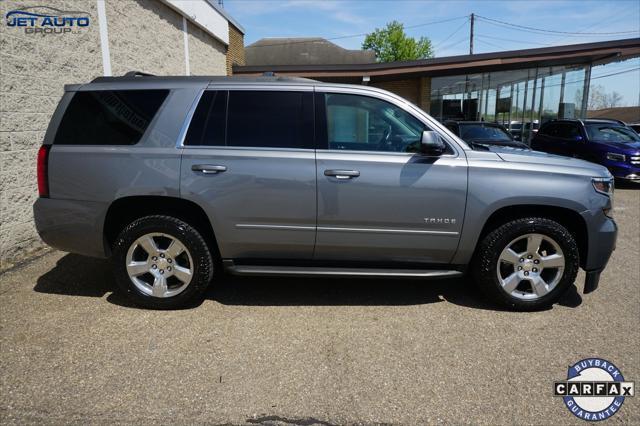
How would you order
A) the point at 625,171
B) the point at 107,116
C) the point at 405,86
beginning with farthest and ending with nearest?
1. the point at 405,86
2. the point at 625,171
3. the point at 107,116

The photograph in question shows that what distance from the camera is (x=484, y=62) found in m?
14.9

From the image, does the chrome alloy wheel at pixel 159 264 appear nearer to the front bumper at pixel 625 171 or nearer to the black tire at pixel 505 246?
the black tire at pixel 505 246

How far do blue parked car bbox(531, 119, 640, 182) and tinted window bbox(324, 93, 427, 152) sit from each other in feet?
31.5

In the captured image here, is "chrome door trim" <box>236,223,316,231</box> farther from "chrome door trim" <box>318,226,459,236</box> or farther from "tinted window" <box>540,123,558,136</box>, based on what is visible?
"tinted window" <box>540,123,558,136</box>

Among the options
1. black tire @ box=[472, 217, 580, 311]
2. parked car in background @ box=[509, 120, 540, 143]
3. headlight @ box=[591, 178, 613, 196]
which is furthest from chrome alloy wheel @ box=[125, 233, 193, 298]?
parked car in background @ box=[509, 120, 540, 143]

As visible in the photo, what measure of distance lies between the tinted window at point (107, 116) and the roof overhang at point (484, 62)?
456 inches

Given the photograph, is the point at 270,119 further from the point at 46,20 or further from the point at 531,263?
the point at 46,20

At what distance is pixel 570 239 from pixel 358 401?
7.83 ft

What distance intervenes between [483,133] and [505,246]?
27.3ft

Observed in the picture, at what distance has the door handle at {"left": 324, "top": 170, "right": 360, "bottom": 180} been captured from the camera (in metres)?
3.65

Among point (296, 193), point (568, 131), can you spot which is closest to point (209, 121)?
point (296, 193)

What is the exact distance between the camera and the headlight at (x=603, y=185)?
3.81 metres

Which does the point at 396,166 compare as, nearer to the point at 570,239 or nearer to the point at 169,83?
the point at 570,239

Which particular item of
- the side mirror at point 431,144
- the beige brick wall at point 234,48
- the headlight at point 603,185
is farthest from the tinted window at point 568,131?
the beige brick wall at point 234,48
